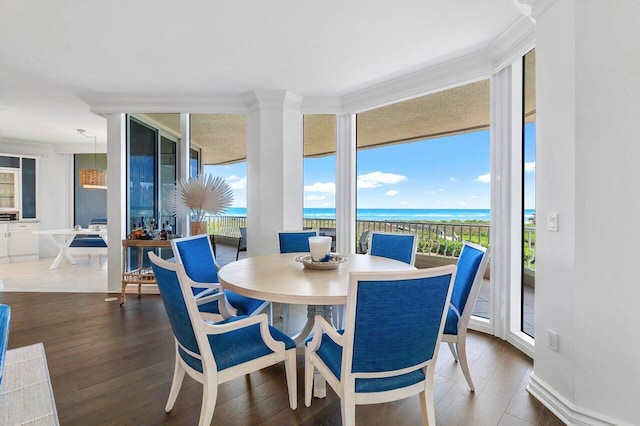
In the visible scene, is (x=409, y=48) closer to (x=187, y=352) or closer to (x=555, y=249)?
(x=555, y=249)

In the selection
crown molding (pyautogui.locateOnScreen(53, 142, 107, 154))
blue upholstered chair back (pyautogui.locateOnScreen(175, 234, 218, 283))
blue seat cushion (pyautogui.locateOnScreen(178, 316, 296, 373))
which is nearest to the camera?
blue seat cushion (pyautogui.locateOnScreen(178, 316, 296, 373))

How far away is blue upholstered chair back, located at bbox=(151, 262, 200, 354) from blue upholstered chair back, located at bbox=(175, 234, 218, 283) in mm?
895

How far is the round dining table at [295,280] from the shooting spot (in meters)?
1.60

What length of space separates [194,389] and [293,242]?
158cm

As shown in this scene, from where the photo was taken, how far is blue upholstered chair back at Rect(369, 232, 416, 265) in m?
2.83

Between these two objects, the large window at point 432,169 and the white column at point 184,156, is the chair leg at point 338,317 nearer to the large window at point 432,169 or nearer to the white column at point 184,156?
the large window at point 432,169

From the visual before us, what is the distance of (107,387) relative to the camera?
6.72 ft

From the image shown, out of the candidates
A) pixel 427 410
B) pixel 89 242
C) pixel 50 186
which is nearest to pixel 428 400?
pixel 427 410

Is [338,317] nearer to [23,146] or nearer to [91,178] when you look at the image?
[91,178]

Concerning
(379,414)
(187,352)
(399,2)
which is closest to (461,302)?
(379,414)

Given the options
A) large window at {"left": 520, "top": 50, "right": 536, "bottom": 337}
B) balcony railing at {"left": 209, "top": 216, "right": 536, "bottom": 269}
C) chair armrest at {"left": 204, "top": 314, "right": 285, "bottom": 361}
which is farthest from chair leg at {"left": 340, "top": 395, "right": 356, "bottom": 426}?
balcony railing at {"left": 209, "top": 216, "right": 536, "bottom": 269}

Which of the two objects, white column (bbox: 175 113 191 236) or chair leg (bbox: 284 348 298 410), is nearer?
chair leg (bbox: 284 348 298 410)

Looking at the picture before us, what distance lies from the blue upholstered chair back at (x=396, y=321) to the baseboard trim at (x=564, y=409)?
3.44 feet

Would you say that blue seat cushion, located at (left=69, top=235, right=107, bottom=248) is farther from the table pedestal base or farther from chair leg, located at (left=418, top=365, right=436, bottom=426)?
chair leg, located at (left=418, top=365, right=436, bottom=426)
